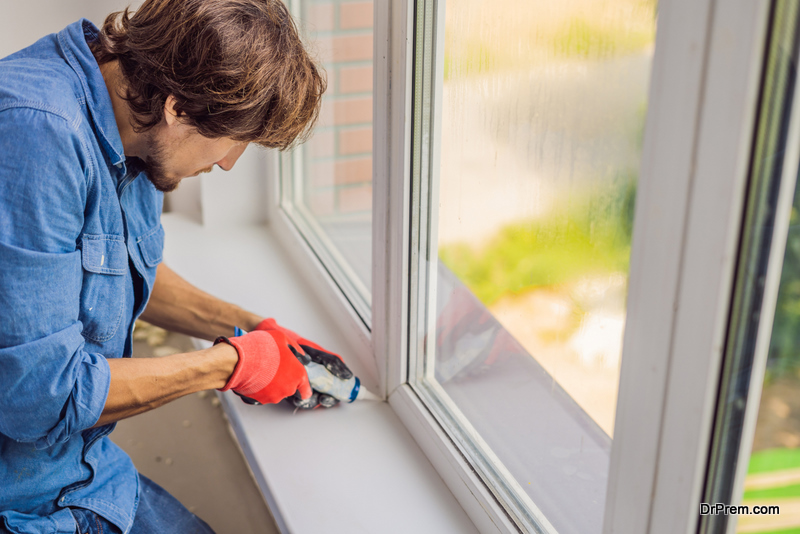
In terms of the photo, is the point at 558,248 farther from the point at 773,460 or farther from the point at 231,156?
the point at 231,156

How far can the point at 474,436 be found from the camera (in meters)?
1.05

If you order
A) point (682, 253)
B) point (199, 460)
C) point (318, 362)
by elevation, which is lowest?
point (199, 460)

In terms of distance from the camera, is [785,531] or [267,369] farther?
[267,369]

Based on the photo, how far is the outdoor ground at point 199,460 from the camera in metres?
1.44

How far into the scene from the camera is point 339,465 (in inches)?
44.6

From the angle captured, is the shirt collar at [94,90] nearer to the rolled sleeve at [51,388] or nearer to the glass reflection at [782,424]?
the rolled sleeve at [51,388]

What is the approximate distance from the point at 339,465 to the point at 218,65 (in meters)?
0.65

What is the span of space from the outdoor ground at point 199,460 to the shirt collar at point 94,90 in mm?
812

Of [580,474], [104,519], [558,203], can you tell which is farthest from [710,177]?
[104,519]

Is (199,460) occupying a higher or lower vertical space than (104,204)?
lower

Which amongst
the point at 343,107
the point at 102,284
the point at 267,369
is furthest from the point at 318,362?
the point at 343,107

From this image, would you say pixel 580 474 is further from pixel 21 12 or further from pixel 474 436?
pixel 21 12

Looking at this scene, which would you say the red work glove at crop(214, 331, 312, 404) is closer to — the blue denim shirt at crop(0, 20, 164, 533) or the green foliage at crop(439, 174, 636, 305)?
the blue denim shirt at crop(0, 20, 164, 533)

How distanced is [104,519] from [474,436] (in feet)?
1.92
